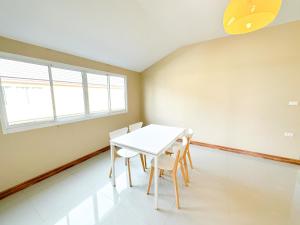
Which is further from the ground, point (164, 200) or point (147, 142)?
point (147, 142)

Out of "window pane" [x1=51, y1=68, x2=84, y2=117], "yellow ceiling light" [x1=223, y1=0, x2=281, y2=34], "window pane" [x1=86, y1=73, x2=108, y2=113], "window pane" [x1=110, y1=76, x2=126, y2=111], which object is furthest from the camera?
"window pane" [x1=110, y1=76, x2=126, y2=111]

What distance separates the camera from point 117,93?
3.56m

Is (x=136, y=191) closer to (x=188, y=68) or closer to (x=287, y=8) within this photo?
(x=188, y=68)

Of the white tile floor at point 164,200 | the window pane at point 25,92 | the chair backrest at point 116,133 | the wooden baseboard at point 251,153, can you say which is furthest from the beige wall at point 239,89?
the window pane at point 25,92

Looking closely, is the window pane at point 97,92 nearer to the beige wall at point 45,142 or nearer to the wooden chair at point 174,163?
the beige wall at point 45,142

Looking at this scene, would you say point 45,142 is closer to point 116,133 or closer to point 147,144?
point 116,133

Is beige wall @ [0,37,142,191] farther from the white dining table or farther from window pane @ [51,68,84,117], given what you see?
the white dining table

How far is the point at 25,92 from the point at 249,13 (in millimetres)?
2791

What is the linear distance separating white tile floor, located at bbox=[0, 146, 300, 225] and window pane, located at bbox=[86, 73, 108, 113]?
1320 mm

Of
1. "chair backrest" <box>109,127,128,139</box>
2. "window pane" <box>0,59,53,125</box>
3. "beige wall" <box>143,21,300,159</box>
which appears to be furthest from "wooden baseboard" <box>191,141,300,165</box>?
"window pane" <box>0,59,53,125</box>

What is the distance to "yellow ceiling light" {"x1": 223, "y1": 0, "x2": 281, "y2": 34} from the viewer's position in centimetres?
95

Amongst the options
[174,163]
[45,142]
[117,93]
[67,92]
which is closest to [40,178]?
[45,142]

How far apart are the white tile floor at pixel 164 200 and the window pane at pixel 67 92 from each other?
1101 mm

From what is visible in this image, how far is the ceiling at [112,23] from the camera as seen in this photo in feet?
4.98
